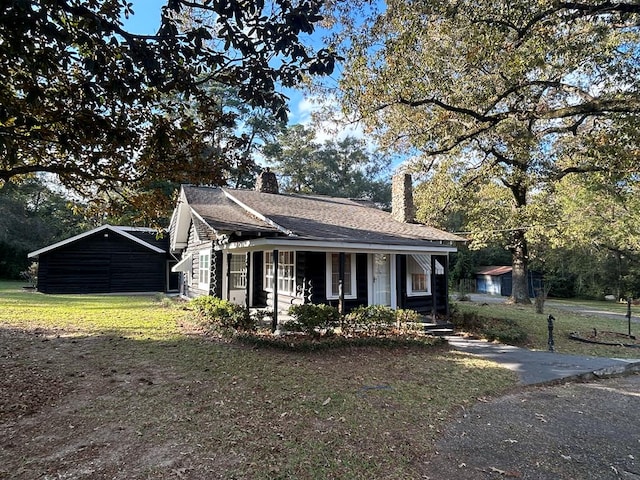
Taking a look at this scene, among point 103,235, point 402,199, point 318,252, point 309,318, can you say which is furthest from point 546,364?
point 103,235

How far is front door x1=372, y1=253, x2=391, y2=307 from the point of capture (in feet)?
41.9

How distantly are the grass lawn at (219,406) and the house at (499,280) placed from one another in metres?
29.8

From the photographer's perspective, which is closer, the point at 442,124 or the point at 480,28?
the point at 480,28

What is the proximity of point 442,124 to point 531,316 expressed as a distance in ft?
31.7

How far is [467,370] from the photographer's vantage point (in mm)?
7684

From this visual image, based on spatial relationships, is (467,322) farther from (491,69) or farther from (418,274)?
(491,69)

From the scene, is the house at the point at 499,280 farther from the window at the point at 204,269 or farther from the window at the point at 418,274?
the window at the point at 204,269

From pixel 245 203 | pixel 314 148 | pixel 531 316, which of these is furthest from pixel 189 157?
pixel 314 148

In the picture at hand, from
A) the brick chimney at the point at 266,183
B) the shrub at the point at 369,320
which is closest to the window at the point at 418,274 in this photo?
the shrub at the point at 369,320

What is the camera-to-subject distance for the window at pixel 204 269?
16.2 metres

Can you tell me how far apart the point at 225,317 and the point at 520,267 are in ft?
62.5

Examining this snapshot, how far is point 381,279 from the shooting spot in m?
13.0

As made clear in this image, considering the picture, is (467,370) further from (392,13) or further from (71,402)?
(392,13)

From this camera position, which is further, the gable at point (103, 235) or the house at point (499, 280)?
the house at point (499, 280)
